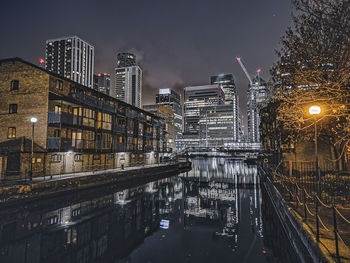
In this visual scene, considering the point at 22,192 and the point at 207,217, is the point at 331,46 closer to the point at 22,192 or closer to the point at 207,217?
the point at 207,217

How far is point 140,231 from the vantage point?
14016 mm

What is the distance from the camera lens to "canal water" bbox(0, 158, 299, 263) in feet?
35.4

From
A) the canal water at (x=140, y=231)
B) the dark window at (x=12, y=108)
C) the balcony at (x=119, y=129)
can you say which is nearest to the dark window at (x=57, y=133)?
the dark window at (x=12, y=108)

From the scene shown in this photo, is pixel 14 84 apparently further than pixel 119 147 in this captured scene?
No

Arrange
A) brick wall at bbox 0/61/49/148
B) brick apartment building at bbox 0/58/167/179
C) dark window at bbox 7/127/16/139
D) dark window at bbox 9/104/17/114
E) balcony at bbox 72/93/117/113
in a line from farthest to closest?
balcony at bbox 72/93/117/113 → dark window at bbox 9/104/17/114 → dark window at bbox 7/127/16/139 → brick wall at bbox 0/61/49/148 → brick apartment building at bbox 0/58/167/179

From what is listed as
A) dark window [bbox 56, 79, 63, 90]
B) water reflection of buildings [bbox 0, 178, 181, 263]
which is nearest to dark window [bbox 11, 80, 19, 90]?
dark window [bbox 56, 79, 63, 90]

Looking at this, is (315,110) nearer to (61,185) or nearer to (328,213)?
(328,213)

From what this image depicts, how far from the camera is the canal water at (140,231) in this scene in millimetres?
10797

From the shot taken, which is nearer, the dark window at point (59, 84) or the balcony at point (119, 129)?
the dark window at point (59, 84)

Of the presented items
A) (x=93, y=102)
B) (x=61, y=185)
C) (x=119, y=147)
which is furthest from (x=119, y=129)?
(x=61, y=185)

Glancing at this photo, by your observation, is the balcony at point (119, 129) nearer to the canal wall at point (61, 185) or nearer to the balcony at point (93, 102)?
the balcony at point (93, 102)

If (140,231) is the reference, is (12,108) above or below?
above

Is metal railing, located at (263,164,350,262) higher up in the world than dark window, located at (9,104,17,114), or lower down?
lower down

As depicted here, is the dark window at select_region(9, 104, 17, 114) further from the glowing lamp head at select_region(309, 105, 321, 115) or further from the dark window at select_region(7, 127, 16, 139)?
the glowing lamp head at select_region(309, 105, 321, 115)
